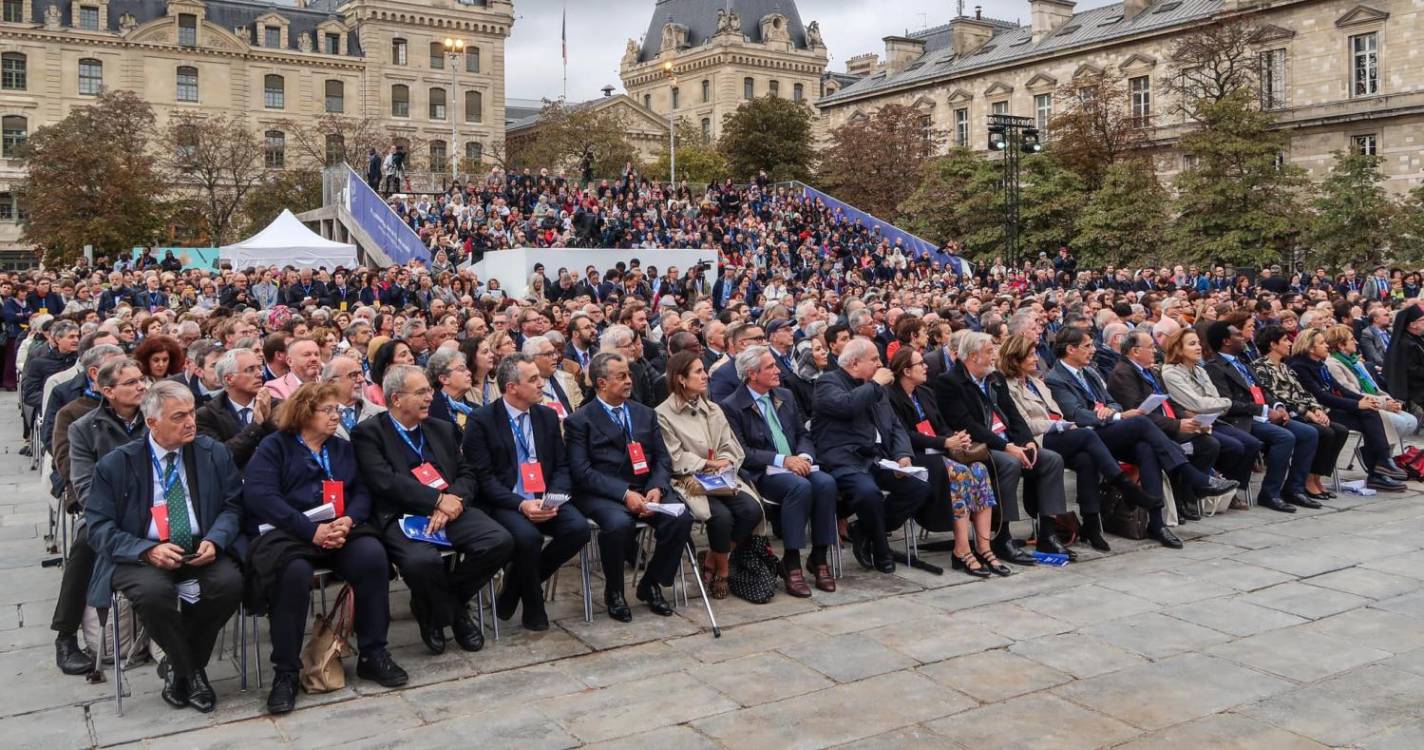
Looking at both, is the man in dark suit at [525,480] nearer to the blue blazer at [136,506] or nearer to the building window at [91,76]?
the blue blazer at [136,506]

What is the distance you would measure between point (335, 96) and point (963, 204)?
44.5 m

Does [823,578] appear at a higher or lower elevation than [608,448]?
lower

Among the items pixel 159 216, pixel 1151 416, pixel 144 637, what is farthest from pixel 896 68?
pixel 144 637

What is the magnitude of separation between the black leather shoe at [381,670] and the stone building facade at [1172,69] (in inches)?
1593

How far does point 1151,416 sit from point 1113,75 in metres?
45.7

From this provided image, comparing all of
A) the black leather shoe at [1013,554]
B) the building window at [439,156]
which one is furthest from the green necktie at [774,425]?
the building window at [439,156]

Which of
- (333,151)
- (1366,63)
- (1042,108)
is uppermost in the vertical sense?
(333,151)

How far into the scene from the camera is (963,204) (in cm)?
3928

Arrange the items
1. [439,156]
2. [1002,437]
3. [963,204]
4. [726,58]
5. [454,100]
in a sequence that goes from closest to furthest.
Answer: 1. [1002,437]
2. [963,204]
3. [454,100]
4. [439,156]
5. [726,58]

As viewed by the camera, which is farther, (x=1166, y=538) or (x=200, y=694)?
(x=1166, y=538)

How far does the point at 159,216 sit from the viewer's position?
43.3 meters

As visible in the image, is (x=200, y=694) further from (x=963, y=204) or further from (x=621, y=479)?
(x=963, y=204)

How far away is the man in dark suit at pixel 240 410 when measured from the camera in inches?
229

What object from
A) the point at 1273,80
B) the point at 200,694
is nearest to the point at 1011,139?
the point at 1273,80
